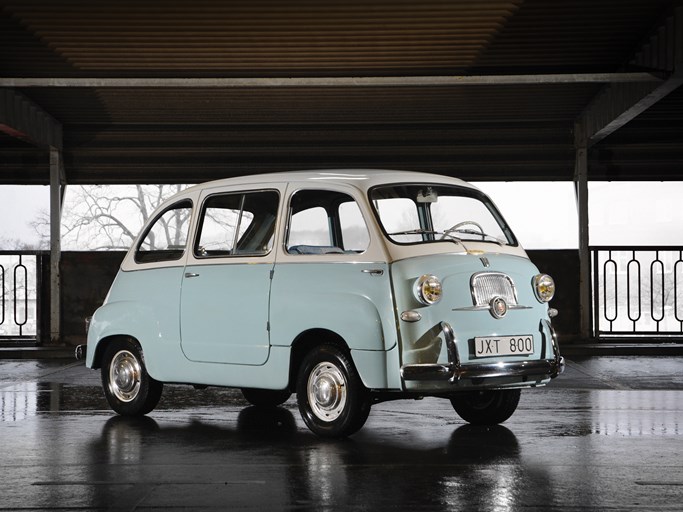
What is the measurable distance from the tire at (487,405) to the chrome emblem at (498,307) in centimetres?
99

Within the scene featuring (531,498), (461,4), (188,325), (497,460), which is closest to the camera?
(531,498)

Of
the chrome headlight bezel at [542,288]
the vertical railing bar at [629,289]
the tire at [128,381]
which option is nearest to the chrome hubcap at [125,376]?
the tire at [128,381]

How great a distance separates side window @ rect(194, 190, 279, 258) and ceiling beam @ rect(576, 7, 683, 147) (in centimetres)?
626

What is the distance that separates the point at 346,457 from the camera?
23.5ft

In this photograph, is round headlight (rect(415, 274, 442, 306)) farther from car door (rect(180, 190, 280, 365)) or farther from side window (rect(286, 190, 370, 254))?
car door (rect(180, 190, 280, 365))

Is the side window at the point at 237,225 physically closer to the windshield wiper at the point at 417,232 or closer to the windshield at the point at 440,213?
the windshield at the point at 440,213

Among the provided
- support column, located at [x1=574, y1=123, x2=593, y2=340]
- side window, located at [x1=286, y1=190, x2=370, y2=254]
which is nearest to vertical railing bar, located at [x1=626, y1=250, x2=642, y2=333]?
support column, located at [x1=574, y1=123, x2=593, y2=340]

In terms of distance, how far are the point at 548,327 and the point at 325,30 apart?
6201 millimetres

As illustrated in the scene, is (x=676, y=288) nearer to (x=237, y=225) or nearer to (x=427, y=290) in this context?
(x=237, y=225)

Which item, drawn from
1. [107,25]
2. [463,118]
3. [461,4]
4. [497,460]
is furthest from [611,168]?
[497,460]

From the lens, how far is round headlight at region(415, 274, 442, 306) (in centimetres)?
752

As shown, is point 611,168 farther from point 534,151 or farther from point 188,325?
point 188,325

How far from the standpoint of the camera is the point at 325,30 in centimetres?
1320

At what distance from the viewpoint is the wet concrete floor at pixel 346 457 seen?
5848mm
